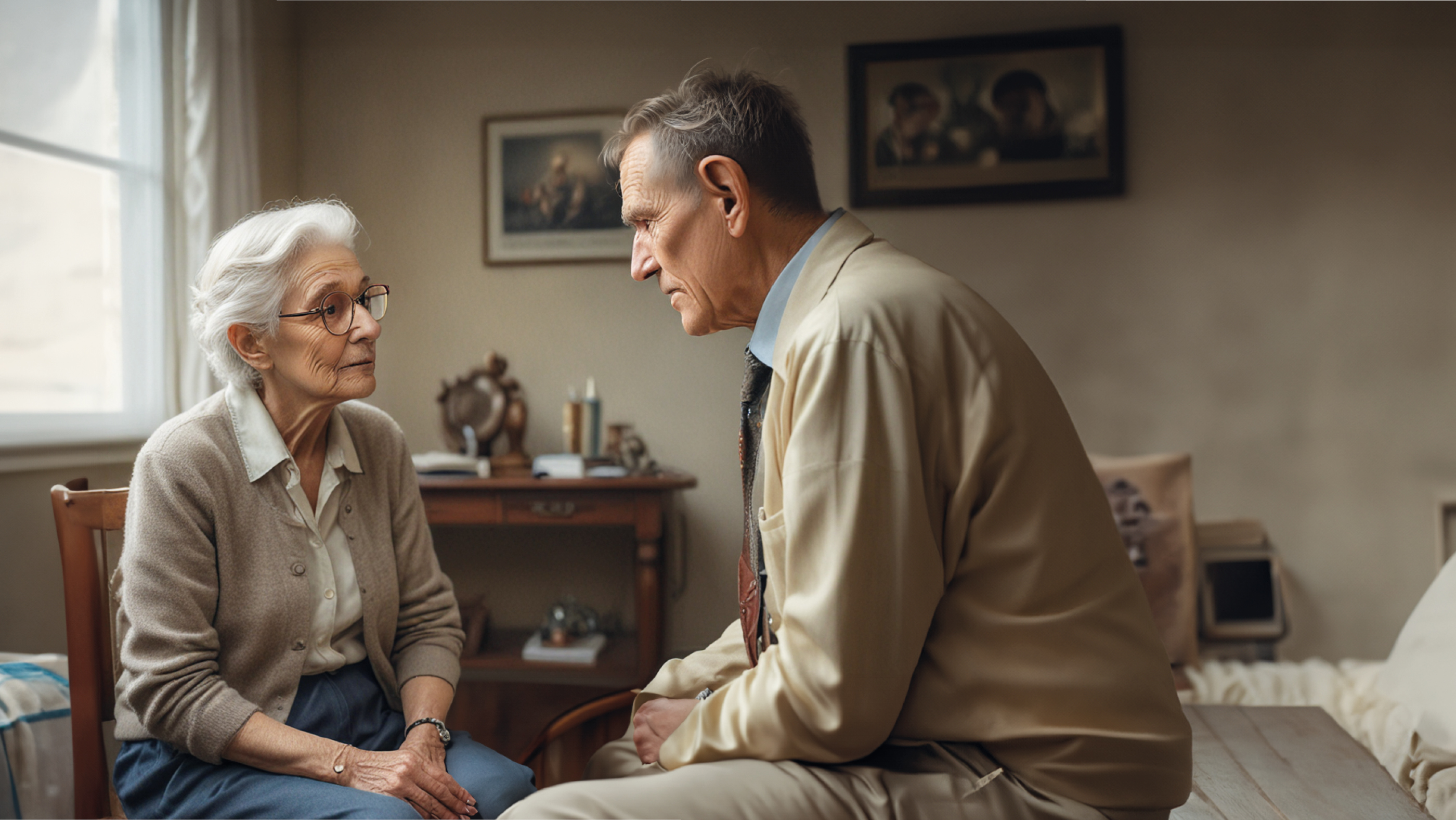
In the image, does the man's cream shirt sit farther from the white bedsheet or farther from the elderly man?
the white bedsheet

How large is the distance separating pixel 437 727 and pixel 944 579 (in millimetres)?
817

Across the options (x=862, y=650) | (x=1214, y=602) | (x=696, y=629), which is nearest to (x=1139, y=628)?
(x=862, y=650)

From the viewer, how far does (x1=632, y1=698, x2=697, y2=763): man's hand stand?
3.76 feet

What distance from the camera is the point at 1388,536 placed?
3027 millimetres

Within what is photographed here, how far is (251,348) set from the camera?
134 cm

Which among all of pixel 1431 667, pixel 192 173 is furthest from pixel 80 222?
pixel 1431 667

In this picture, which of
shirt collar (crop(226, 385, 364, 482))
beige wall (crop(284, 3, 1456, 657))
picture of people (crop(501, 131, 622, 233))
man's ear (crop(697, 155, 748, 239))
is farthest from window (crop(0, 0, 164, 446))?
man's ear (crop(697, 155, 748, 239))

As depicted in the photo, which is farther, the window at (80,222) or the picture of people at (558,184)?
the picture of people at (558,184)

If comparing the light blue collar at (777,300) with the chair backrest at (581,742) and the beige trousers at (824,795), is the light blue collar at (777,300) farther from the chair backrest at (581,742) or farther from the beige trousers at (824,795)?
the chair backrest at (581,742)

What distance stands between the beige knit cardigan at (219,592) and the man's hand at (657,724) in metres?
0.41

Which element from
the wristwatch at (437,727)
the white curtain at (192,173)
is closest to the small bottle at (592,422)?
the white curtain at (192,173)

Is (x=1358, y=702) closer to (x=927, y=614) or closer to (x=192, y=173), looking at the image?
(x=927, y=614)

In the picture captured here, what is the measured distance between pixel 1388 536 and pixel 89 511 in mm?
3587

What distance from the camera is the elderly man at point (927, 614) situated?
88cm
